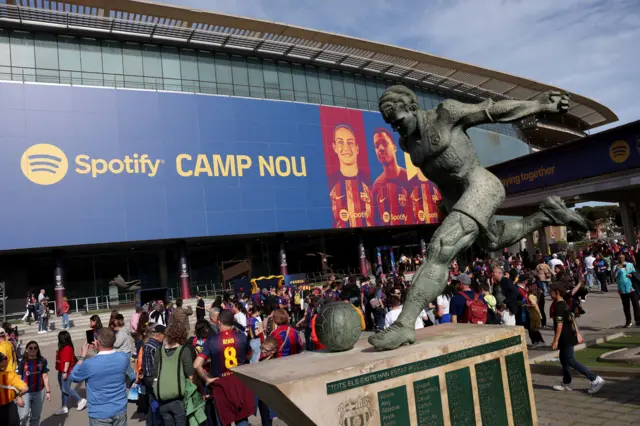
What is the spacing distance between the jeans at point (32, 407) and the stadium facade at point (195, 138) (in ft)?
60.3

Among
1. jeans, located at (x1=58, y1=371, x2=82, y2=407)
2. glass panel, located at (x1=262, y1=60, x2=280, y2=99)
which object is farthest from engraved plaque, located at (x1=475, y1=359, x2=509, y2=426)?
glass panel, located at (x1=262, y1=60, x2=280, y2=99)

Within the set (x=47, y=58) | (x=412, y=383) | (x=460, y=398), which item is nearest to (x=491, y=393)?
(x=460, y=398)

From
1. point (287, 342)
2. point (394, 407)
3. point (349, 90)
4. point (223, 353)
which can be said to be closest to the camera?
point (394, 407)

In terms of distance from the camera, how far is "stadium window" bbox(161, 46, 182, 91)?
1093 inches

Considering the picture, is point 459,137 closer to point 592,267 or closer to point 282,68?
point 592,267

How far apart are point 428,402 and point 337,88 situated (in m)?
32.5

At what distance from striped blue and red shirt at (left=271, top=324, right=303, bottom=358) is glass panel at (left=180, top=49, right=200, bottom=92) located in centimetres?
2527

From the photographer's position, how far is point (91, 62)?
25.9m

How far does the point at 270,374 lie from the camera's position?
301 cm

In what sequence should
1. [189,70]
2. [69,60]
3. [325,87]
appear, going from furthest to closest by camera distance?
[325,87], [189,70], [69,60]

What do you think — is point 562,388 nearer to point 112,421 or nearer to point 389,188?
point 112,421

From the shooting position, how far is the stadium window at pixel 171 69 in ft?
91.0

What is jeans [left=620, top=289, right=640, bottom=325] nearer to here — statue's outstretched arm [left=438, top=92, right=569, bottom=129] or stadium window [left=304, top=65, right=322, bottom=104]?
statue's outstretched arm [left=438, top=92, right=569, bottom=129]

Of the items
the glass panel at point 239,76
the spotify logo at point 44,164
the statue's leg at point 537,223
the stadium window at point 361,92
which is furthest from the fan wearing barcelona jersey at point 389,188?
the statue's leg at point 537,223
